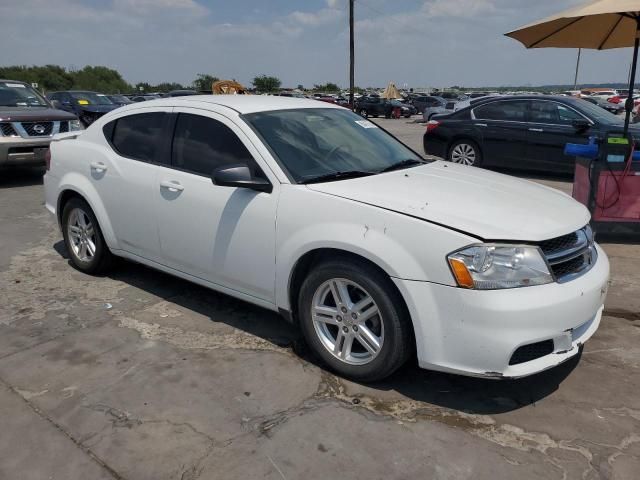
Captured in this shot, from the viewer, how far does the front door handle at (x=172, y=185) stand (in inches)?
154

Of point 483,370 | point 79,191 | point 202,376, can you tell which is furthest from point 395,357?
point 79,191

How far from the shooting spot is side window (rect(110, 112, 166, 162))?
4.27 metres

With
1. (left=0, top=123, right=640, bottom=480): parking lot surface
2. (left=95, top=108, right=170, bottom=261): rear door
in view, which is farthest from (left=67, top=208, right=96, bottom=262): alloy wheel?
(left=0, top=123, right=640, bottom=480): parking lot surface

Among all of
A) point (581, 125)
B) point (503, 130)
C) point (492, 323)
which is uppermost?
point (581, 125)

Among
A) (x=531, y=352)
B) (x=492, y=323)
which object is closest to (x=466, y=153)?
(x=531, y=352)

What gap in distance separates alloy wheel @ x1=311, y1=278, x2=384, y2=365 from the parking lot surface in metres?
0.19

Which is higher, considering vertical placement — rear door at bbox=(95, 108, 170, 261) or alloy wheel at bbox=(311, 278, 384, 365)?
rear door at bbox=(95, 108, 170, 261)

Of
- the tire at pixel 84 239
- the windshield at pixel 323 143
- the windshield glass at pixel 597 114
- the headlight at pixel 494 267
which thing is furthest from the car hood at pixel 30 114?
the windshield glass at pixel 597 114

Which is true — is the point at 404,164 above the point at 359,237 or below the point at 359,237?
above

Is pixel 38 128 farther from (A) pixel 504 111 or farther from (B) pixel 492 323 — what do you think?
(B) pixel 492 323

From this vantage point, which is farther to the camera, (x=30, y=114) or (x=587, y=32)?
(x=30, y=114)

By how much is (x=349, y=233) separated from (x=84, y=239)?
118 inches

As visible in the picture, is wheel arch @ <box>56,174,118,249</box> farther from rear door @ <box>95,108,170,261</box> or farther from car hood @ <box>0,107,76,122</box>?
car hood @ <box>0,107,76,122</box>

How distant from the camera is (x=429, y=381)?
329cm
